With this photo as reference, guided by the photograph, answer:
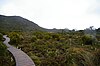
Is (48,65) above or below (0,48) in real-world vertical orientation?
below

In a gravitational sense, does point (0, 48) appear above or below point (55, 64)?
above

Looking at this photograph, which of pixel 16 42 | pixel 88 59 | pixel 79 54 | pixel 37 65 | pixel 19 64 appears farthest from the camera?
pixel 16 42

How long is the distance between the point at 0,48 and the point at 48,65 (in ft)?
10.8

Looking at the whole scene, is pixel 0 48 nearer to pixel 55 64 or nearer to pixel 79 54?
pixel 55 64

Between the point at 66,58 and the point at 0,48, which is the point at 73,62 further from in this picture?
the point at 0,48

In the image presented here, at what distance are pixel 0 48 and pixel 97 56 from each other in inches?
259

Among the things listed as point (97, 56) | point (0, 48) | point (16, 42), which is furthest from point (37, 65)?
point (16, 42)

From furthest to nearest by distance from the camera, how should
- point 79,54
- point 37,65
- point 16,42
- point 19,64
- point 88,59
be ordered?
point 16,42, point 79,54, point 88,59, point 37,65, point 19,64

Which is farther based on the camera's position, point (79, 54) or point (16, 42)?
point (16, 42)

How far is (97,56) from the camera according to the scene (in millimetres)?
14758

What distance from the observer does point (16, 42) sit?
80.6ft

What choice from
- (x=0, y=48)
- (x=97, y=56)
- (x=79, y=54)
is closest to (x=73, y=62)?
(x=79, y=54)

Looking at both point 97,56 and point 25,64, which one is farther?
point 97,56

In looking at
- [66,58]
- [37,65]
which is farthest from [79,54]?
[37,65]
